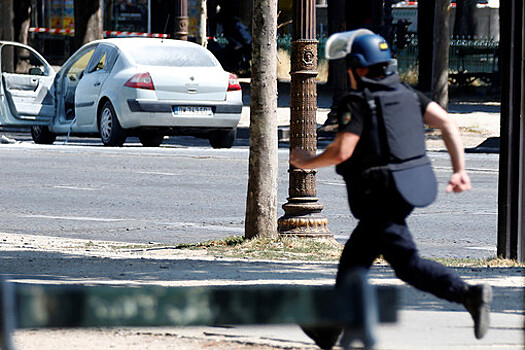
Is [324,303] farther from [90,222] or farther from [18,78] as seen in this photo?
[18,78]

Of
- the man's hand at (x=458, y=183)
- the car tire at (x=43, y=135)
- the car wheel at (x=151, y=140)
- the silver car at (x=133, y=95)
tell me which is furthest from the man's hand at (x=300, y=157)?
the car tire at (x=43, y=135)

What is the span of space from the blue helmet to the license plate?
1335 cm

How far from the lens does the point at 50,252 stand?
10.3 meters

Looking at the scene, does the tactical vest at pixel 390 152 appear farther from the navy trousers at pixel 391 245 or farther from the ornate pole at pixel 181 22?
the ornate pole at pixel 181 22

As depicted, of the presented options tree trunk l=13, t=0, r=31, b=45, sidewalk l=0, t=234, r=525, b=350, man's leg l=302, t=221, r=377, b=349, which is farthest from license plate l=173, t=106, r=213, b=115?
tree trunk l=13, t=0, r=31, b=45

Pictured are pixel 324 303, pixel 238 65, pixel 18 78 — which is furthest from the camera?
pixel 238 65

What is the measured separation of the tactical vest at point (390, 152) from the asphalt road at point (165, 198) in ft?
A: 18.1

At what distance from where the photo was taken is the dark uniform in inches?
223

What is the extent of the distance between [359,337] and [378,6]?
90.9 feet

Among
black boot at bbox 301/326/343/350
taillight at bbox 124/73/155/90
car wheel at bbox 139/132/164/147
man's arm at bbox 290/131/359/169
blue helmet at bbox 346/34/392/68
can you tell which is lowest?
car wheel at bbox 139/132/164/147

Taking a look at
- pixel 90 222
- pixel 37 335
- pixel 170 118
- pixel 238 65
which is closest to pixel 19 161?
pixel 170 118

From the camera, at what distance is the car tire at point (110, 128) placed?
1941 centimetres

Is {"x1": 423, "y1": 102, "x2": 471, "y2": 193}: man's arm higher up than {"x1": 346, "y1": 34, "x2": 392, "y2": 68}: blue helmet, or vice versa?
{"x1": 346, "y1": 34, "x2": 392, "y2": 68}: blue helmet

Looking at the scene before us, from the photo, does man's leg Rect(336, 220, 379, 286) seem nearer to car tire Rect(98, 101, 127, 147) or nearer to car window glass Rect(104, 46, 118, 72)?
car tire Rect(98, 101, 127, 147)
